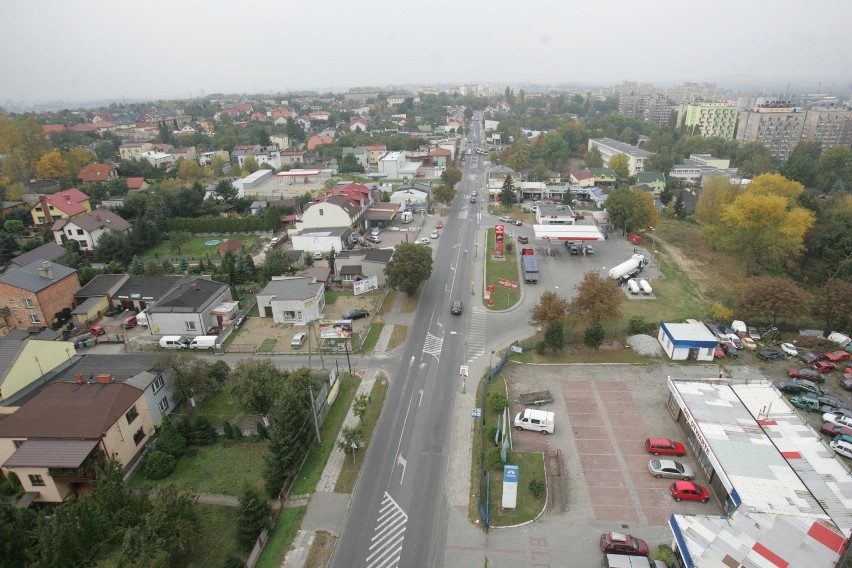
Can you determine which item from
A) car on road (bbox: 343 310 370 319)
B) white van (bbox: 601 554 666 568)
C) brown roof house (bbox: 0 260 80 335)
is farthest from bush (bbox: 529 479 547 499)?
brown roof house (bbox: 0 260 80 335)

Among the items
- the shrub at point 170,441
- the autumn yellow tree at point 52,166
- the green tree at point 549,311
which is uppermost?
the autumn yellow tree at point 52,166

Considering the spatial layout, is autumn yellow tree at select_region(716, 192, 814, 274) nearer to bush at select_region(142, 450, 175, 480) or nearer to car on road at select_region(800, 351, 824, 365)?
car on road at select_region(800, 351, 824, 365)

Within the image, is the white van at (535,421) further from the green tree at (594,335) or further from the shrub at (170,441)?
the shrub at (170,441)

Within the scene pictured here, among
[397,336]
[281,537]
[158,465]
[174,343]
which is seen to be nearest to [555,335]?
[397,336]

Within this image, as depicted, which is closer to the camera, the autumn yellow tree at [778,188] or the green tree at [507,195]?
the autumn yellow tree at [778,188]

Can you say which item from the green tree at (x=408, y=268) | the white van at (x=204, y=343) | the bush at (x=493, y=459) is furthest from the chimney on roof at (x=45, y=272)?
the bush at (x=493, y=459)
